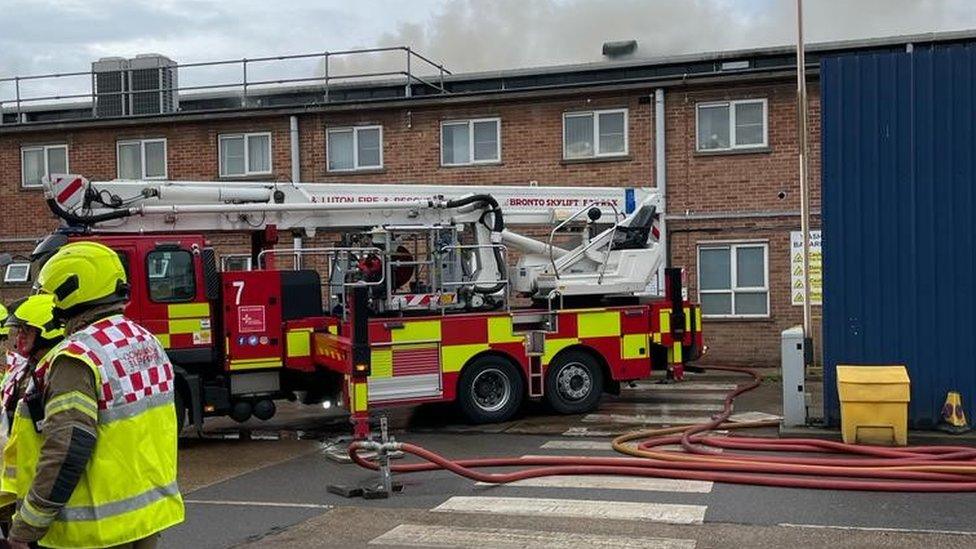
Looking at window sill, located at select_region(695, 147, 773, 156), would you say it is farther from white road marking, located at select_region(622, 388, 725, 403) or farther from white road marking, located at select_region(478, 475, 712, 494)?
white road marking, located at select_region(478, 475, 712, 494)

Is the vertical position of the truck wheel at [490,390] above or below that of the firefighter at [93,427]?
below

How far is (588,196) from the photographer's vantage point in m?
15.1

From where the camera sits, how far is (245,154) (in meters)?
→ 21.8

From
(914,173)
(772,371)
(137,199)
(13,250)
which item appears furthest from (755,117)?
(13,250)

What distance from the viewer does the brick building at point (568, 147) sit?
18969 millimetres

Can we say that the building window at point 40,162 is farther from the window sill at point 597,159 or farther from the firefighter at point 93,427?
the firefighter at point 93,427

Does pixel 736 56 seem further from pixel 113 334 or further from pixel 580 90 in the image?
pixel 113 334

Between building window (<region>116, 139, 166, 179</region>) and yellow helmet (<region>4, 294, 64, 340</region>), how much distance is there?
1817cm

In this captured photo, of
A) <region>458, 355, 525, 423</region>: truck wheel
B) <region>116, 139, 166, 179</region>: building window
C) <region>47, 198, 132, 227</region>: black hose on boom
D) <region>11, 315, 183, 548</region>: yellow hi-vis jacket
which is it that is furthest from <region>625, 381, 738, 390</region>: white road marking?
<region>11, 315, 183, 548</region>: yellow hi-vis jacket

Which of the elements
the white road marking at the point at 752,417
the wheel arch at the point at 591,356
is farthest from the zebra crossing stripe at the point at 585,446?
the wheel arch at the point at 591,356

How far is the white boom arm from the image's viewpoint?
Result: 1211cm

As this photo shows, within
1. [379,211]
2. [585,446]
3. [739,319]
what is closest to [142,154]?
[379,211]

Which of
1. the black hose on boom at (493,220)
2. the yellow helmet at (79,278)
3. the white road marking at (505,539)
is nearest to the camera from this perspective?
the yellow helmet at (79,278)

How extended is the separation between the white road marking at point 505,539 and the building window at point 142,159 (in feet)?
55.0
